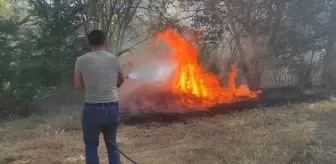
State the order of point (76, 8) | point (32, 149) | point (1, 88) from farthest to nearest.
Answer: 1. point (76, 8)
2. point (1, 88)
3. point (32, 149)

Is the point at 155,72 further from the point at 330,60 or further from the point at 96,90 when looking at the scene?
the point at 96,90

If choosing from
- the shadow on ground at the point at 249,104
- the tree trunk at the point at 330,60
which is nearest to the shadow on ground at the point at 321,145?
the shadow on ground at the point at 249,104

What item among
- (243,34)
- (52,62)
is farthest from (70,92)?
(243,34)

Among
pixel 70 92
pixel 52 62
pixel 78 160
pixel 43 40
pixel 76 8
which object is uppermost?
pixel 76 8

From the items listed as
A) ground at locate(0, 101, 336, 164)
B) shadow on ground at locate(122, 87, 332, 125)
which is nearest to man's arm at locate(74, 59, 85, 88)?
ground at locate(0, 101, 336, 164)

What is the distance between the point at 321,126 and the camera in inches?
292

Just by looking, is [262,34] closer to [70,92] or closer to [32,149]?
[70,92]

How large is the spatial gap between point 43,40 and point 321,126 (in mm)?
8234

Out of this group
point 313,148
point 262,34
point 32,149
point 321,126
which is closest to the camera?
point 313,148

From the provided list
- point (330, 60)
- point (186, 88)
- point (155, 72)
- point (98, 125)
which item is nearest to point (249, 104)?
point (186, 88)

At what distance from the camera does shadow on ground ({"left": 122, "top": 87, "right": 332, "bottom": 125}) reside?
9.09 metres

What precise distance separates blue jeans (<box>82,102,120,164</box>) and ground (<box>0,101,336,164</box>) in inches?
44.9

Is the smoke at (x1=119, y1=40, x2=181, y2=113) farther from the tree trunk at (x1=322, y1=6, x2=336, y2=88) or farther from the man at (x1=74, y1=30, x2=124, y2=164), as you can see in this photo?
the tree trunk at (x1=322, y1=6, x2=336, y2=88)

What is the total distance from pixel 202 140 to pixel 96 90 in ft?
9.52
